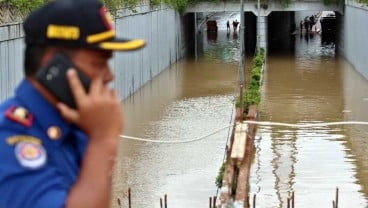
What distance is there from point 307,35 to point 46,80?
162ft

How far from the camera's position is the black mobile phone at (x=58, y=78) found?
174cm

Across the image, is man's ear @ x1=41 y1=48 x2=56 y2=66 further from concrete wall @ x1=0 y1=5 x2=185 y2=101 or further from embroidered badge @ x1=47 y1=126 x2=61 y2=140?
concrete wall @ x1=0 y1=5 x2=185 y2=101

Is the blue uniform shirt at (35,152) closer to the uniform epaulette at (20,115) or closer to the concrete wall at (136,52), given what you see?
the uniform epaulette at (20,115)

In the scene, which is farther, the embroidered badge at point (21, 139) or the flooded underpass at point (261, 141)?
the flooded underpass at point (261, 141)

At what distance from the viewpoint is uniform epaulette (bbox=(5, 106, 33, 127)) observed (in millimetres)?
1713

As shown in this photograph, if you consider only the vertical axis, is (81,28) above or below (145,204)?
above

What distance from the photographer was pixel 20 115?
172cm

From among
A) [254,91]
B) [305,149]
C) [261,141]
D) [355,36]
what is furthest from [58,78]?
[355,36]

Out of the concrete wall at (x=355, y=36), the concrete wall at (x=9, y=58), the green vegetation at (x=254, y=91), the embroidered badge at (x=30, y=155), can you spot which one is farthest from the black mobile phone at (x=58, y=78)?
the concrete wall at (x=355, y=36)

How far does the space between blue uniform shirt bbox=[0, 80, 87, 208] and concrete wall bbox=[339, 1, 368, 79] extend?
2514 cm

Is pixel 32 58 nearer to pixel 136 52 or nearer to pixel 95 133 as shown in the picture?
pixel 95 133

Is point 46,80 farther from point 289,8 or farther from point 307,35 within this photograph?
point 307,35

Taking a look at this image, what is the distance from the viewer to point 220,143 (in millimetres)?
15727

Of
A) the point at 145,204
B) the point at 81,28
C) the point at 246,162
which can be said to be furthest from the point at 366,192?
the point at 81,28
